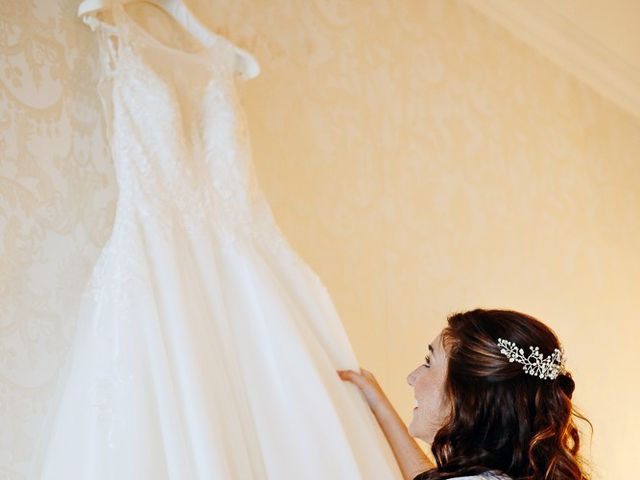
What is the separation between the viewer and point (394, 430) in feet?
5.95

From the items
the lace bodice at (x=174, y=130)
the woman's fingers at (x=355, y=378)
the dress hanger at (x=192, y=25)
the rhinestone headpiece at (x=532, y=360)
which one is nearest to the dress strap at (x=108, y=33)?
the lace bodice at (x=174, y=130)

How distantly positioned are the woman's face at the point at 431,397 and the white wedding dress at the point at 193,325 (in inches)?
3.7

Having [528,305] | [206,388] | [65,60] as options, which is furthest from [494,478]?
[528,305]

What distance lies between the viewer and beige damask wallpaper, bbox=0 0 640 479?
1.60 meters

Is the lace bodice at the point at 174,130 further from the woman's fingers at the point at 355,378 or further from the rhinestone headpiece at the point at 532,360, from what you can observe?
the rhinestone headpiece at the point at 532,360

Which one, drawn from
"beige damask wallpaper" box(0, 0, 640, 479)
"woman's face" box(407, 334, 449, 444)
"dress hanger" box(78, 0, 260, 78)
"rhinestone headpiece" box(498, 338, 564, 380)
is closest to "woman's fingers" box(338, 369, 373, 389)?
"woman's face" box(407, 334, 449, 444)

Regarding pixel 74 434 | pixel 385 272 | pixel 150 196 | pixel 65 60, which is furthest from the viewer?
pixel 385 272

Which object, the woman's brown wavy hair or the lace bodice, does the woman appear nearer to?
the woman's brown wavy hair

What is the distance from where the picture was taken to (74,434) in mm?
1364

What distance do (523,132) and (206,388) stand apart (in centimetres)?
198

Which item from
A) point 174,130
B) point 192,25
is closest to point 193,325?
point 174,130

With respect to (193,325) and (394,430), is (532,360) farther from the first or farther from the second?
(193,325)

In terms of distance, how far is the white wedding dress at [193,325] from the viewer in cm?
136

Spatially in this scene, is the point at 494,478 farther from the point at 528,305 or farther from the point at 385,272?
the point at 528,305
